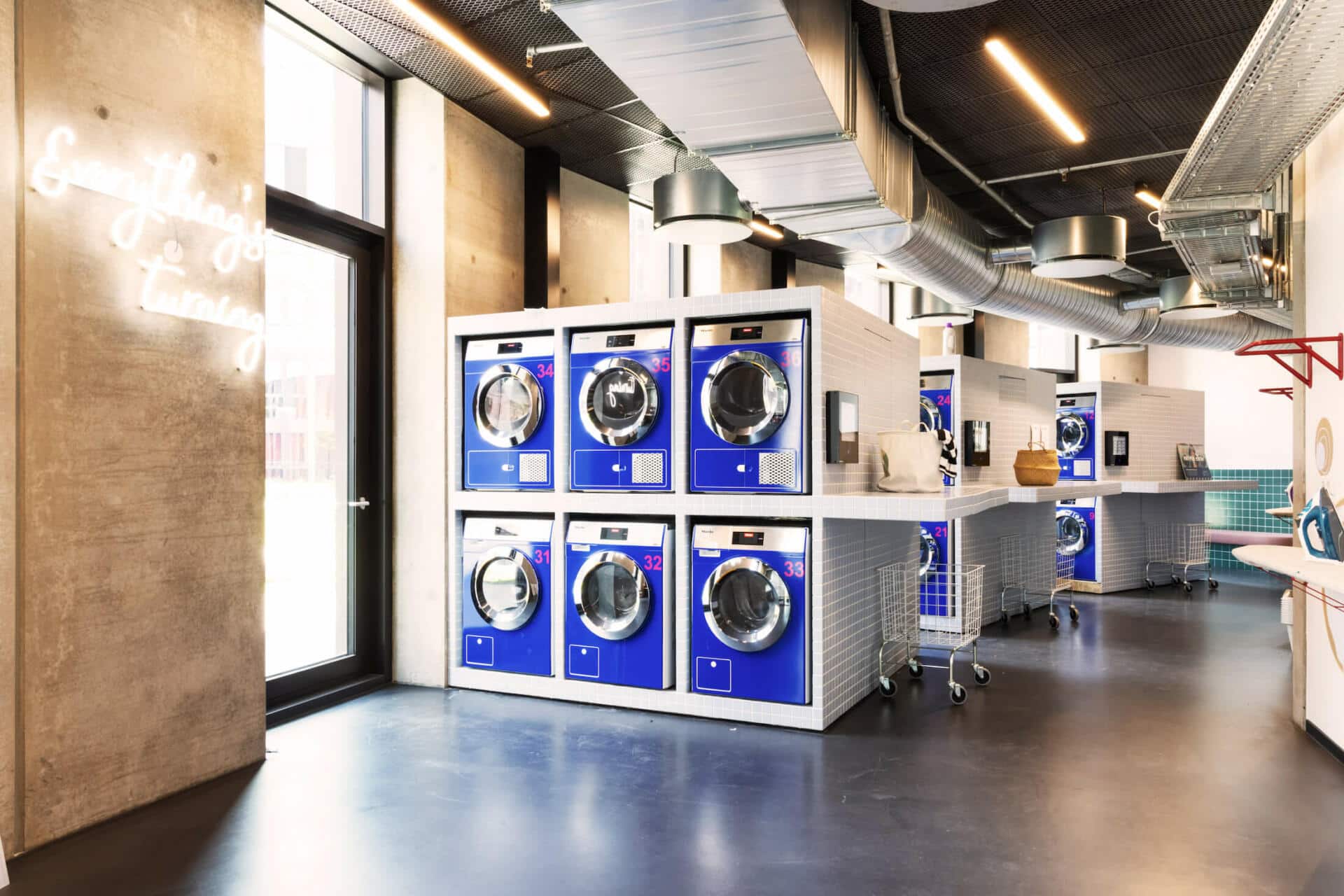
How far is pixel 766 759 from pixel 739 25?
9.99 ft

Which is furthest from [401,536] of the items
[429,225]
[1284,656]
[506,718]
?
[1284,656]

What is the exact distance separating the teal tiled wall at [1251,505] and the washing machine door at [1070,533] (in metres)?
3.52

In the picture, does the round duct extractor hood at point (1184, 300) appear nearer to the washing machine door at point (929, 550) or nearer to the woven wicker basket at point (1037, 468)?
the woven wicker basket at point (1037, 468)

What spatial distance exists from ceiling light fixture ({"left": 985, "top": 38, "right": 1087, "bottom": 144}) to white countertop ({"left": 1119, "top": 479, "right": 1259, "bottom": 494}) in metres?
3.27

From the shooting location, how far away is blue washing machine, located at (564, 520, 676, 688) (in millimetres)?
4801

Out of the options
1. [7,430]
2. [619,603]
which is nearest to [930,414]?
[619,603]

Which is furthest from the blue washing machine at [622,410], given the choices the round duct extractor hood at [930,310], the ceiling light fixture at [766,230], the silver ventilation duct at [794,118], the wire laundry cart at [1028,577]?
the round duct extractor hood at [930,310]

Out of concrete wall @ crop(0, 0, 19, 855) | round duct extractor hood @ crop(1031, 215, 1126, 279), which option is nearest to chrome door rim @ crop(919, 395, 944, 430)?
round duct extractor hood @ crop(1031, 215, 1126, 279)

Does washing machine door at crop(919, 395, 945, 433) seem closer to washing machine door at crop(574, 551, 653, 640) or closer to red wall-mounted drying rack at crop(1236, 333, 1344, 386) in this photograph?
red wall-mounted drying rack at crop(1236, 333, 1344, 386)

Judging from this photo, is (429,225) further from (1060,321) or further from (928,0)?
(1060,321)

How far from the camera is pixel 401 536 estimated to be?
18.1ft

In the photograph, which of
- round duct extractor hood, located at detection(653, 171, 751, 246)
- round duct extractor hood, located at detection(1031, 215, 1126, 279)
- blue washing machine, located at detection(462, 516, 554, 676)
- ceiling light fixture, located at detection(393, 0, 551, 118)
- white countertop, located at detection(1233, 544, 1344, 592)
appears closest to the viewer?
white countertop, located at detection(1233, 544, 1344, 592)

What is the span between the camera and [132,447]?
3.46m

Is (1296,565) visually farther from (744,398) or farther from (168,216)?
(168,216)
